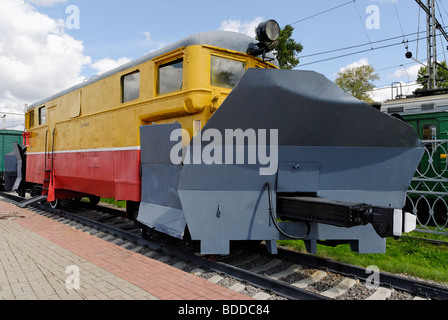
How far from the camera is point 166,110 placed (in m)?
5.33

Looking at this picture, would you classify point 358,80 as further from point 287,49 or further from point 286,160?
point 286,160

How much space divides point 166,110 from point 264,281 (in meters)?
2.88

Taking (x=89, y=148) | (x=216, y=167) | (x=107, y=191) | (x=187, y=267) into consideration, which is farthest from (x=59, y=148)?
(x=216, y=167)

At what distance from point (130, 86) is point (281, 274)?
4.20 metres

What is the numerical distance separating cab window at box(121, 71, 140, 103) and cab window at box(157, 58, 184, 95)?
0.67 m

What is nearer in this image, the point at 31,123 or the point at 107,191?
the point at 107,191

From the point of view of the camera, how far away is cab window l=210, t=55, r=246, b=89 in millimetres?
5129

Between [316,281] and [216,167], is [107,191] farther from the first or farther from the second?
[316,281]

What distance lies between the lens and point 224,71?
5.26m

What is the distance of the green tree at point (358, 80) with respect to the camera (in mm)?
36656

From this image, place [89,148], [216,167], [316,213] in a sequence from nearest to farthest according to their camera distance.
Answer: [316,213] → [216,167] → [89,148]

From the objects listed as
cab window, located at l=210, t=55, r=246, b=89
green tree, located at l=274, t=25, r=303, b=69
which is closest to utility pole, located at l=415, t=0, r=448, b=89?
green tree, located at l=274, t=25, r=303, b=69

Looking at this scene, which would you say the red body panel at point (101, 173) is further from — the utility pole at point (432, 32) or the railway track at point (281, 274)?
the utility pole at point (432, 32)

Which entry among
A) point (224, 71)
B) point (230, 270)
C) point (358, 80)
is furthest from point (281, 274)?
point (358, 80)
